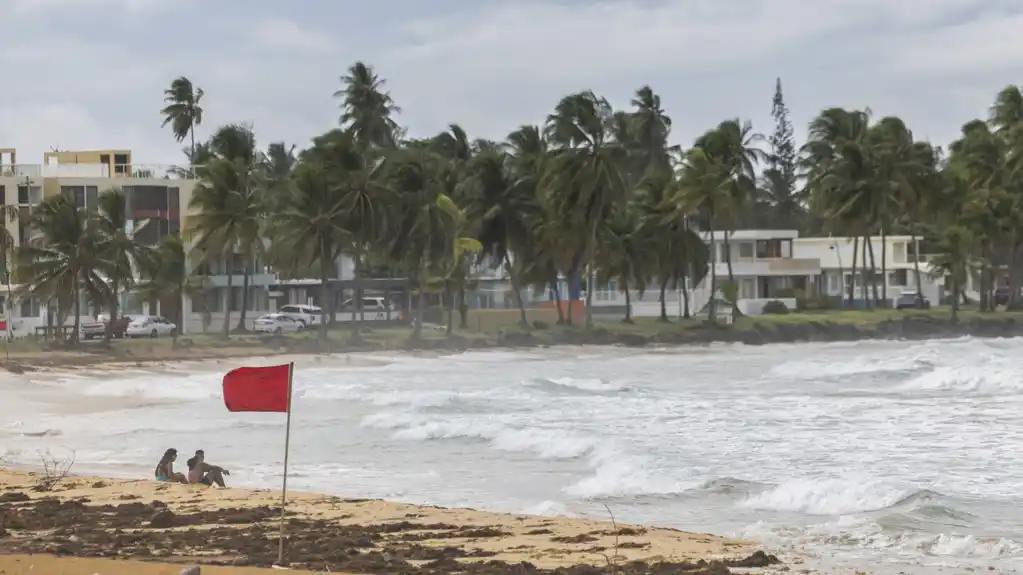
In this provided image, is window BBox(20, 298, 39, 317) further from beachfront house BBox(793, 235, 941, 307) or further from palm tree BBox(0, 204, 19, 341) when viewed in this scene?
beachfront house BBox(793, 235, 941, 307)

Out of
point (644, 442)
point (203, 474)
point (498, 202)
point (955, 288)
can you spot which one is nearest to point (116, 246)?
point (498, 202)

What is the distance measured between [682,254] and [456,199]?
11.9m

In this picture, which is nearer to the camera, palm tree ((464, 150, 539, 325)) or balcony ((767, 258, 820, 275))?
palm tree ((464, 150, 539, 325))

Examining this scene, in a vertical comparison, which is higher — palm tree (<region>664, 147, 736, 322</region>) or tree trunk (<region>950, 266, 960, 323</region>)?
palm tree (<region>664, 147, 736, 322</region>)

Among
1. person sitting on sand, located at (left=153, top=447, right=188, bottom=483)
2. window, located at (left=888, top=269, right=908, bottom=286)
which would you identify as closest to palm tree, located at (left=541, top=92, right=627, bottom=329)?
window, located at (left=888, top=269, right=908, bottom=286)

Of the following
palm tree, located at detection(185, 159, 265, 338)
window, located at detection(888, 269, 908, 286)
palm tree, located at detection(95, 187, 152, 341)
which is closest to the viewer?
palm tree, located at detection(95, 187, 152, 341)

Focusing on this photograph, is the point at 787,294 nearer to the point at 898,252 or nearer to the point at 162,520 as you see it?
the point at 898,252

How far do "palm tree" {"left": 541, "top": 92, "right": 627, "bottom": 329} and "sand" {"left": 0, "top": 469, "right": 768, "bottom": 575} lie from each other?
44846 millimetres

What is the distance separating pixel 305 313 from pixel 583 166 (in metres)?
14.4

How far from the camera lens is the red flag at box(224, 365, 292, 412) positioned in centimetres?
1023

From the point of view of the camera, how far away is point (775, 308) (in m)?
71.4

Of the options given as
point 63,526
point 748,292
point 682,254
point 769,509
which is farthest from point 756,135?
point 63,526

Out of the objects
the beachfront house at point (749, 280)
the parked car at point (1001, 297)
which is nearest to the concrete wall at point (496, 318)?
the beachfront house at point (749, 280)

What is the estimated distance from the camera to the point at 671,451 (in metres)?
22.0
